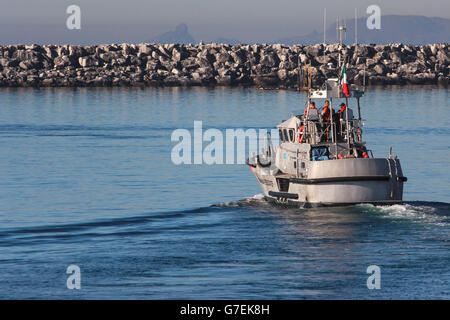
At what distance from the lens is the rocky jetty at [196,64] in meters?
165

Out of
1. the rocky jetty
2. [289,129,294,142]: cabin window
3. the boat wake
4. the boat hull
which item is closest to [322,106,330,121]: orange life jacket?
[289,129,294,142]: cabin window

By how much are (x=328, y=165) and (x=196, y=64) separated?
13936cm

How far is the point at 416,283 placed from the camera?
2459 centimetres

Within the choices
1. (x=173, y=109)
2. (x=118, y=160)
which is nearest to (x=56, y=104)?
(x=173, y=109)

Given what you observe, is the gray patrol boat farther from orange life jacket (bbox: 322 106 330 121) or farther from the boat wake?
the boat wake

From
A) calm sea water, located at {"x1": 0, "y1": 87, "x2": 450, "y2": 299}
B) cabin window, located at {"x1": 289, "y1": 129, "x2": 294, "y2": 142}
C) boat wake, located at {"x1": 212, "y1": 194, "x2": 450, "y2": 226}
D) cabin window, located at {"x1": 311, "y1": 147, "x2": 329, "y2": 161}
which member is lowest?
calm sea water, located at {"x1": 0, "y1": 87, "x2": 450, "y2": 299}

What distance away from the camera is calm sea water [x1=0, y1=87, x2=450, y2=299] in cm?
2458

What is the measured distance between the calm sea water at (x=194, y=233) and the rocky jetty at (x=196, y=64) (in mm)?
100919

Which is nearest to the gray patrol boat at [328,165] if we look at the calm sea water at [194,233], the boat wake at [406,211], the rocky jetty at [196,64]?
the boat wake at [406,211]

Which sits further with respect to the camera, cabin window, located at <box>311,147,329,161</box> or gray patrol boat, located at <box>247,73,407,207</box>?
cabin window, located at <box>311,147,329,161</box>

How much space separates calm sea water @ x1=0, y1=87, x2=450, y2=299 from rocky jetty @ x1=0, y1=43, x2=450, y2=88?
101m

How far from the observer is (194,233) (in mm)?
A: 31719

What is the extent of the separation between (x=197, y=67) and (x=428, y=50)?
48.9 meters

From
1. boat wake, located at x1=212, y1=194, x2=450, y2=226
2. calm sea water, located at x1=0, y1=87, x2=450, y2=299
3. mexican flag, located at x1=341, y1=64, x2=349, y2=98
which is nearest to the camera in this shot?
calm sea water, located at x1=0, y1=87, x2=450, y2=299
